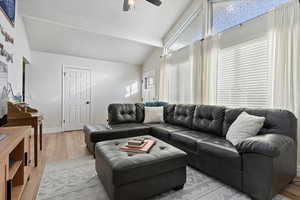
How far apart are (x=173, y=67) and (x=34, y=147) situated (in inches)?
143

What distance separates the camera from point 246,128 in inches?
75.9

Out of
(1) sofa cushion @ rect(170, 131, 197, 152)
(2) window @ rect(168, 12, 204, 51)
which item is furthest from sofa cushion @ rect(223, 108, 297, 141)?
(2) window @ rect(168, 12, 204, 51)

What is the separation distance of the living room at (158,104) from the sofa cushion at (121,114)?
23 mm

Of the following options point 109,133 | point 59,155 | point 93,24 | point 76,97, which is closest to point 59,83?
point 76,97

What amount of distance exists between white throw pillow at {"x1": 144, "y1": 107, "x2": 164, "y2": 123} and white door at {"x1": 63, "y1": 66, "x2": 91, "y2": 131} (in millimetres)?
2562

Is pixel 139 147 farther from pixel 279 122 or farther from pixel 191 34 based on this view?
pixel 191 34

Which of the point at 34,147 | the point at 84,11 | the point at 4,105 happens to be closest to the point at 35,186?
Result: the point at 34,147

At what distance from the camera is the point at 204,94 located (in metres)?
3.28

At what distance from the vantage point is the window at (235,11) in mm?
2459

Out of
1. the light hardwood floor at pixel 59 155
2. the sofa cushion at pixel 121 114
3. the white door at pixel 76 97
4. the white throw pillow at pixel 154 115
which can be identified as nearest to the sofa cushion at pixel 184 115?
the white throw pillow at pixel 154 115

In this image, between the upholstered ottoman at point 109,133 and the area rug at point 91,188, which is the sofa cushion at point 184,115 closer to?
the upholstered ottoman at point 109,133

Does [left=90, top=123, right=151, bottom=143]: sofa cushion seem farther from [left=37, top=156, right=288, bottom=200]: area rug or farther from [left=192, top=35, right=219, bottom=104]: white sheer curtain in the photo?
[left=192, top=35, right=219, bottom=104]: white sheer curtain

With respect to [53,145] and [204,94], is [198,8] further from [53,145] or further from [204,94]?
[53,145]

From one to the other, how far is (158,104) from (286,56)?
2.70 meters
